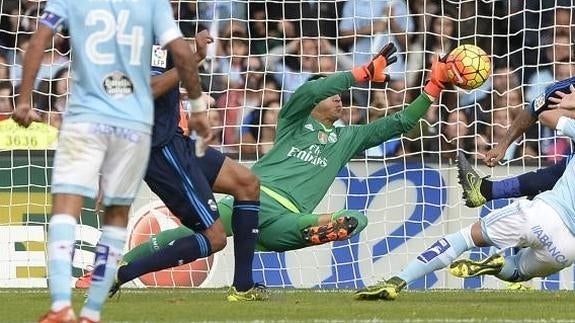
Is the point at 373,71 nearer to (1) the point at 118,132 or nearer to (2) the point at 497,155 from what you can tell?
(2) the point at 497,155

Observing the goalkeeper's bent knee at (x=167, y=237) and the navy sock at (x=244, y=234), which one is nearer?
the navy sock at (x=244, y=234)

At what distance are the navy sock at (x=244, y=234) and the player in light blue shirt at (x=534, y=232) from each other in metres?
0.77

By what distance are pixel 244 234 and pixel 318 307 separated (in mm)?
1022

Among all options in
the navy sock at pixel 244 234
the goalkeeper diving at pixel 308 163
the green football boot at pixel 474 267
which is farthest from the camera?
the goalkeeper diving at pixel 308 163

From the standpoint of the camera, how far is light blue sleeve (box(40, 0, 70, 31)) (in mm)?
6789

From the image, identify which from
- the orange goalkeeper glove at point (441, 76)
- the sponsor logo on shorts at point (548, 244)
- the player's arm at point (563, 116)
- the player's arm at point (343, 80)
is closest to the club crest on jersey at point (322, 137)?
the player's arm at point (343, 80)

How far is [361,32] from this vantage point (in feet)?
45.1

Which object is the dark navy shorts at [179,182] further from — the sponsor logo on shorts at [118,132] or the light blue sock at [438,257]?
the sponsor logo on shorts at [118,132]

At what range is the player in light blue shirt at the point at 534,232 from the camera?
350 inches

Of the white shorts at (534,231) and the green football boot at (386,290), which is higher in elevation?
the white shorts at (534,231)

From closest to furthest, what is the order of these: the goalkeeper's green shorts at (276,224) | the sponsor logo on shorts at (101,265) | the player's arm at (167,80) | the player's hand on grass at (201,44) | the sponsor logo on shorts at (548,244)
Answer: the sponsor logo on shorts at (101,265), the player's arm at (167,80), the player's hand on grass at (201,44), the sponsor logo on shorts at (548,244), the goalkeeper's green shorts at (276,224)

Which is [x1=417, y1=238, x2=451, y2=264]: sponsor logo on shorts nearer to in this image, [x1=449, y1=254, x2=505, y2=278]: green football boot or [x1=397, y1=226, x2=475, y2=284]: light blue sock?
[x1=397, y1=226, x2=475, y2=284]: light blue sock

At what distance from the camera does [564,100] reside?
360 inches

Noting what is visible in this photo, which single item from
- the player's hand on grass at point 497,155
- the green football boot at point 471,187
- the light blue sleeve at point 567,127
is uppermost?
the light blue sleeve at point 567,127
